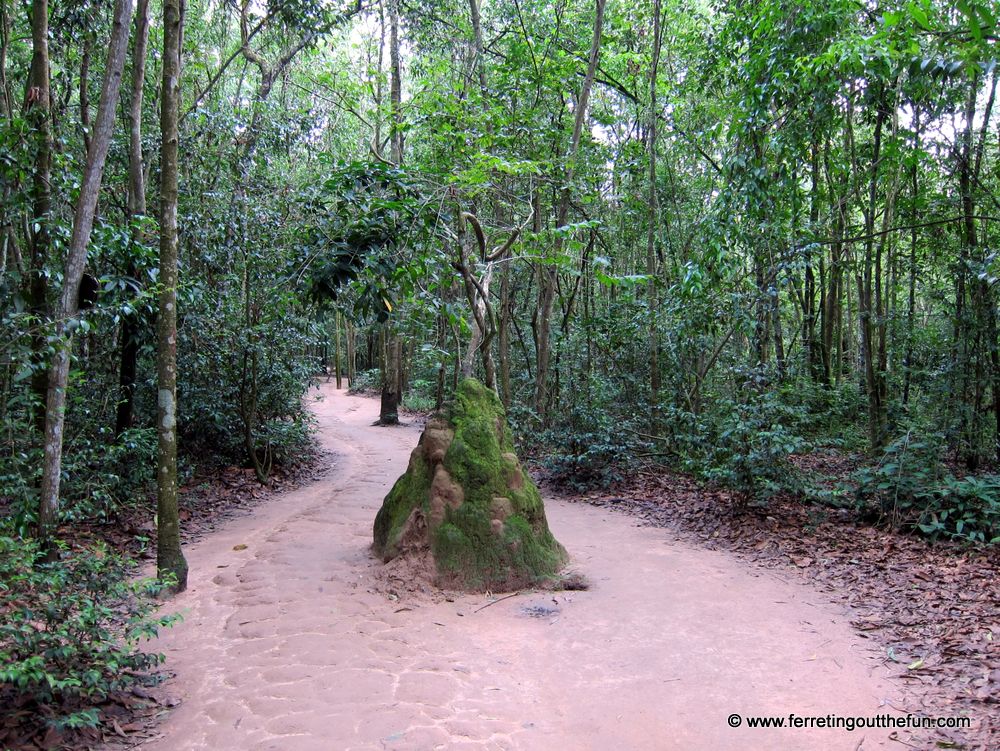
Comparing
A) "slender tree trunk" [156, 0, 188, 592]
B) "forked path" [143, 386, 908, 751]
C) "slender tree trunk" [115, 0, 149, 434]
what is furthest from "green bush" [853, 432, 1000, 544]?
"slender tree trunk" [115, 0, 149, 434]

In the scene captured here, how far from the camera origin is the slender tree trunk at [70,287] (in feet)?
17.8

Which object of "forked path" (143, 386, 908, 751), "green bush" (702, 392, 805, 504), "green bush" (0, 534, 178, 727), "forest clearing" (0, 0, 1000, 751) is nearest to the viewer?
"green bush" (0, 534, 178, 727)

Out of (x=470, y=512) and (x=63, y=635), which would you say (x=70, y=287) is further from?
(x=470, y=512)

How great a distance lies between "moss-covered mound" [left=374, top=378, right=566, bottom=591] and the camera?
629 centimetres

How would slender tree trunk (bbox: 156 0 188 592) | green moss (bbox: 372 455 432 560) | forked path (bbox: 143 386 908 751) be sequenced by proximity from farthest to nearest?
green moss (bbox: 372 455 432 560) → slender tree trunk (bbox: 156 0 188 592) → forked path (bbox: 143 386 908 751)

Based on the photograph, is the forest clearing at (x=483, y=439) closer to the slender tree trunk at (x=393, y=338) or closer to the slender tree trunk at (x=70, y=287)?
the slender tree trunk at (x=70, y=287)

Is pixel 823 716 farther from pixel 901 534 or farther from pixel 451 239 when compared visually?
pixel 451 239

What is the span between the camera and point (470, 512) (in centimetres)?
643

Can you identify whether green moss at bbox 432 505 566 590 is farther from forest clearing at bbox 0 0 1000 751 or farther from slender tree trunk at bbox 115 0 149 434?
slender tree trunk at bbox 115 0 149 434

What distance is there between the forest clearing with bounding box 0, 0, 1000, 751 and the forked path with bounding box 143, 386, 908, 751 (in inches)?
1.4

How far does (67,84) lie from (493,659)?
983cm

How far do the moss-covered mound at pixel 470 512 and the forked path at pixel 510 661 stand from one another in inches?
12.0

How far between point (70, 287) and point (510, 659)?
191 inches

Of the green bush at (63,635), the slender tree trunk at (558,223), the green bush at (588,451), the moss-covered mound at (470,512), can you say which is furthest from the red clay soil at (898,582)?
the green bush at (63,635)
